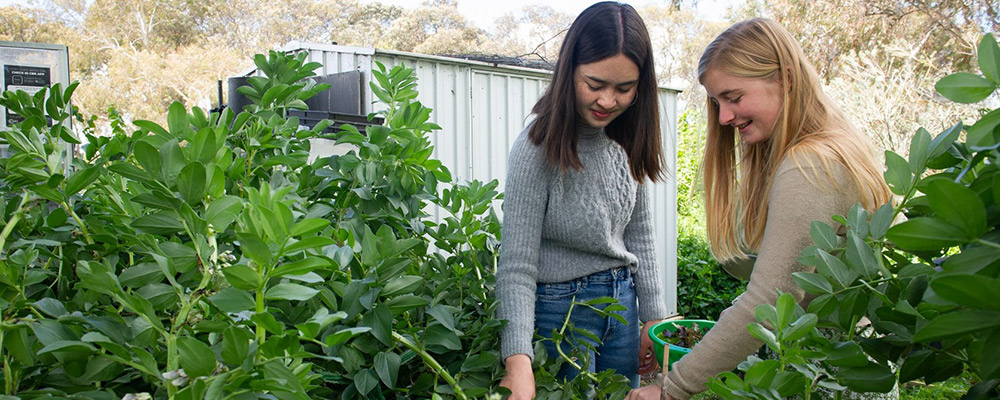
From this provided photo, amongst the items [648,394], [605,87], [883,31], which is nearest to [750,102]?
[605,87]

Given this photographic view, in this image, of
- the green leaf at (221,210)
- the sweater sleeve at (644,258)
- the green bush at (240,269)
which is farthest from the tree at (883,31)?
the green leaf at (221,210)

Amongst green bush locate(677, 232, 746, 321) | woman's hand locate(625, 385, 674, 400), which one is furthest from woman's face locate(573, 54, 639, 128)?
green bush locate(677, 232, 746, 321)

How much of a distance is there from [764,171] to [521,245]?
0.59 metres

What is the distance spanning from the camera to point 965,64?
15.1 meters

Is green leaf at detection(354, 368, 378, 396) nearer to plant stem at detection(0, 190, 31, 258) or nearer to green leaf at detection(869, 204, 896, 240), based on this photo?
plant stem at detection(0, 190, 31, 258)

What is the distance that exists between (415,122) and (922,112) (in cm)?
1133

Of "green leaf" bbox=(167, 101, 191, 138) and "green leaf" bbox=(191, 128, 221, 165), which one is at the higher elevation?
"green leaf" bbox=(167, 101, 191, 138)

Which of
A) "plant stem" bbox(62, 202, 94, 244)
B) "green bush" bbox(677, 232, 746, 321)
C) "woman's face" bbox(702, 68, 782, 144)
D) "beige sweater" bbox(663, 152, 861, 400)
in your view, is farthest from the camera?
"green bush" bbox(677, 232, 746, 321)

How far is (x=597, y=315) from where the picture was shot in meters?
1.67

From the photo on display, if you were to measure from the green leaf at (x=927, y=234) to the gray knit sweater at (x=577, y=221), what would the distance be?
978 millimetres

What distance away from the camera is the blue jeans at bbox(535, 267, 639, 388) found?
1668mm

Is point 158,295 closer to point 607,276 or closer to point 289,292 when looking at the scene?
point 289,292

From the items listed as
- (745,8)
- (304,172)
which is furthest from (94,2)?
(304,172)

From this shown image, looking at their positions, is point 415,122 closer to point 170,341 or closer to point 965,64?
point 170,341
